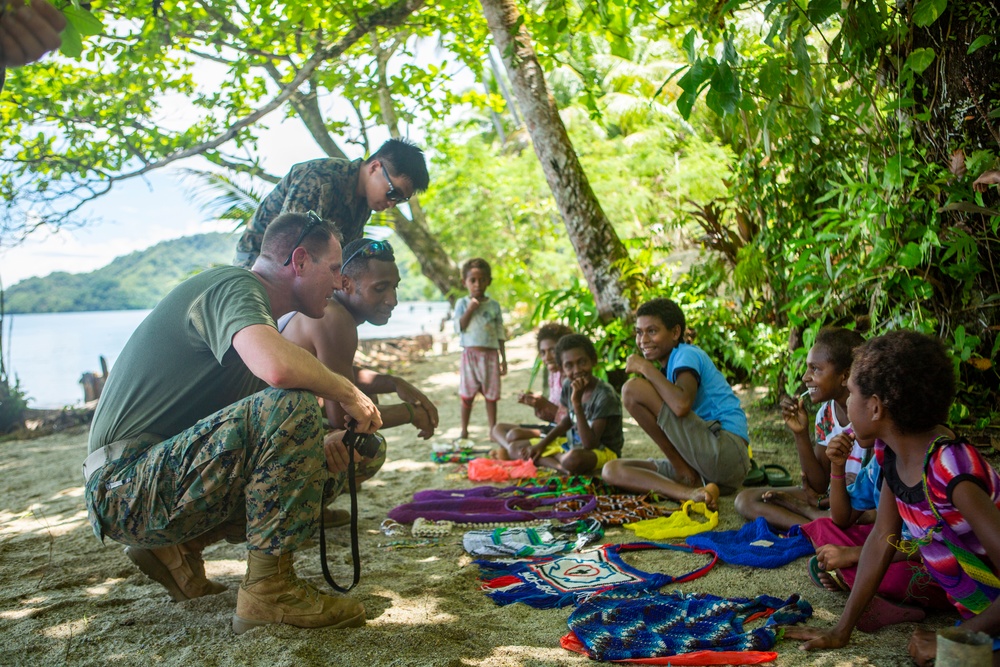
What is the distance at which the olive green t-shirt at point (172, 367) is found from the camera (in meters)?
2.54

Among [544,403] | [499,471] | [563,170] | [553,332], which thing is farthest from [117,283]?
[499,471]

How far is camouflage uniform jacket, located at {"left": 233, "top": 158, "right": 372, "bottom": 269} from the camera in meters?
3.70

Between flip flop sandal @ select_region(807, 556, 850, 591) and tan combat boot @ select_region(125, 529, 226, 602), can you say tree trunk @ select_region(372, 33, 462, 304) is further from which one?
flip flop sandal @ select_region(807, 556, 850, 591)

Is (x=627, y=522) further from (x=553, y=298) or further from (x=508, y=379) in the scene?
(x=508, y=379)

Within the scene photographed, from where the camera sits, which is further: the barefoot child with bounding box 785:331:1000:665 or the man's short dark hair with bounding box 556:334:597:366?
the man's short dark hair with bounding box 556:334:597:366

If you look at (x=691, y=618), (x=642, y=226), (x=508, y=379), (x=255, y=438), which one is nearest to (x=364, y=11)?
(x=508, y=379)

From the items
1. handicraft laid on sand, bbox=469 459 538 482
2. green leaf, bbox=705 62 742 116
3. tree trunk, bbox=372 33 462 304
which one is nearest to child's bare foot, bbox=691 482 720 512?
handicraft laid on sand, bbox=469 459 538 482

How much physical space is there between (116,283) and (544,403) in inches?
1208

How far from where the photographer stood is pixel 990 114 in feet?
10.3

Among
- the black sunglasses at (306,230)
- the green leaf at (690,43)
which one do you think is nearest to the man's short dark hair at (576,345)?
the black sunglasses at (306,230)

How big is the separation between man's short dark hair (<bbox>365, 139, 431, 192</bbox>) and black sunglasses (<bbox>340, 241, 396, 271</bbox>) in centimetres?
47

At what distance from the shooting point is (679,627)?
2.31 meters

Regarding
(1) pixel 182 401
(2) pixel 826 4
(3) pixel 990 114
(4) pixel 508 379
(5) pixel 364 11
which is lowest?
(4) pixel 508 379

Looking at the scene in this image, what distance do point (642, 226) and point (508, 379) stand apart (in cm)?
551
